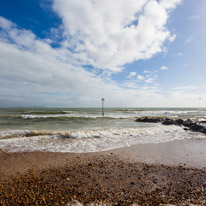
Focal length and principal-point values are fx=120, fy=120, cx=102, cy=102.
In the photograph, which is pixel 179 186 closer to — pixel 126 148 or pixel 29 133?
pixel 126 148

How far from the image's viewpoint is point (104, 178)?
3.85 meters

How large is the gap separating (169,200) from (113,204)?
4.56ft

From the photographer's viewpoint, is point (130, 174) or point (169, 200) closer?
point (169, 200)

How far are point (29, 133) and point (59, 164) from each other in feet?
22.0

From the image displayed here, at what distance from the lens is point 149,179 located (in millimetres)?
3852

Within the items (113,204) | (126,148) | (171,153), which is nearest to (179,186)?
(113,204)

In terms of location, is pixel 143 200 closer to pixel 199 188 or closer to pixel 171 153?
pixel 199 188

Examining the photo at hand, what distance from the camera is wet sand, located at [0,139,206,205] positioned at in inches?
116

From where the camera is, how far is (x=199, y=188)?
3.45 m

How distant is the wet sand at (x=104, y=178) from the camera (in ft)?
9.71

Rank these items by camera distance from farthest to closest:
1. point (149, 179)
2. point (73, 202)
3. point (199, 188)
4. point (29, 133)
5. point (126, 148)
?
point (29, 133) → point (126, 148) → point (149, 179) → point (199, 188) → point (73, 202)

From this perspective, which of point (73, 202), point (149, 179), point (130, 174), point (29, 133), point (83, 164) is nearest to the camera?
point (73, 202)

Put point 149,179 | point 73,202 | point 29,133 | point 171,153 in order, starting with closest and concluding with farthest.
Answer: point 73,202 < point 149,179 < point 171,153 < point 29,133

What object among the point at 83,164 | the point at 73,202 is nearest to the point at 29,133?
the point at 83,164
